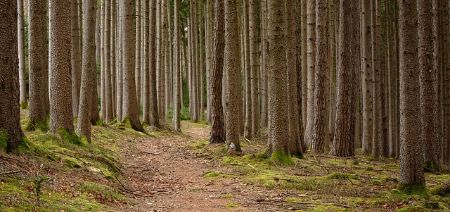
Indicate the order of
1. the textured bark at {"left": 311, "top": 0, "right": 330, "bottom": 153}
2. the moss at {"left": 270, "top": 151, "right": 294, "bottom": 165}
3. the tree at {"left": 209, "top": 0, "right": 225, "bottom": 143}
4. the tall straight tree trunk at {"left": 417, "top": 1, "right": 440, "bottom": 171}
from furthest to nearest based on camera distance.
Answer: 1. the tree at {"left": 209, "top": 0, "right": 225, "bottom": 143}
2. the textured bark at {"left": 311, "top": 0, "right": 330, "bottom": 153}
3. the moss at {"left": 270, "top": 151, "right": 294, "bottom": 165}
4. the tall straight tree trunk at {"left": 417, "top": 1, "right": 440, "bottom": 171}

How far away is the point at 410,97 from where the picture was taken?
8.23 m

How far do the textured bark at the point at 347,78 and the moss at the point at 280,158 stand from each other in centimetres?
371

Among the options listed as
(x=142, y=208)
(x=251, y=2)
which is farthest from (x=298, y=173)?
(x=251, y=2)

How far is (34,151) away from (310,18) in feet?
28.7

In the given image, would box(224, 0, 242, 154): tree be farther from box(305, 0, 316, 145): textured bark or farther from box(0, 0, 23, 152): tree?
box(0, 0, 23, 152): tree

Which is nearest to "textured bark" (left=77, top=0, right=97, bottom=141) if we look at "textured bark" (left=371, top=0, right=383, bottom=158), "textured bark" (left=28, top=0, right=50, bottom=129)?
"textured bark" (left=28, top=0, right=50, bottom=129)

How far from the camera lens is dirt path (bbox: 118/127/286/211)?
785cm

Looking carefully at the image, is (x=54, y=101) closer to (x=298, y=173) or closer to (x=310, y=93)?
(x=298, y=173)

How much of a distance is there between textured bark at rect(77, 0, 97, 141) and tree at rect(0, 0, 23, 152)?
4.49 m

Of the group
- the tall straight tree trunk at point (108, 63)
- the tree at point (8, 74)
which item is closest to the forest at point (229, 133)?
the tree at point (8, 74)

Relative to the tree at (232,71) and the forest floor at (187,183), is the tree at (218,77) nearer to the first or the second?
Result: the tree at (232,71)

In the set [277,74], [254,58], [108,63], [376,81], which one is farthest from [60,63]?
[376,81]

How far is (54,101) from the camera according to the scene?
9953 millimetres

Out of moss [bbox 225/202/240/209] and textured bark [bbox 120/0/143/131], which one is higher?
textured bark [bbox 120/0/143/131]
